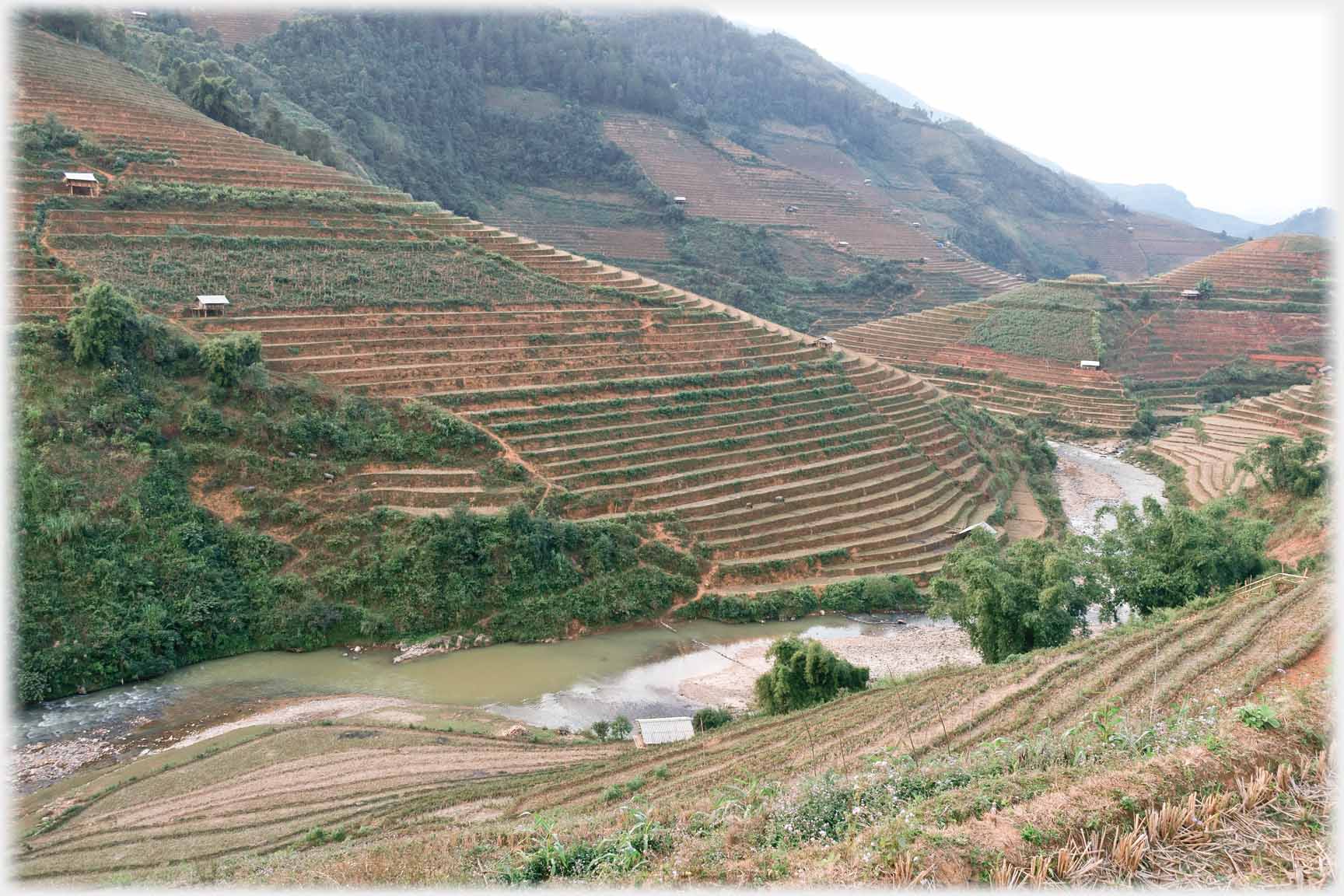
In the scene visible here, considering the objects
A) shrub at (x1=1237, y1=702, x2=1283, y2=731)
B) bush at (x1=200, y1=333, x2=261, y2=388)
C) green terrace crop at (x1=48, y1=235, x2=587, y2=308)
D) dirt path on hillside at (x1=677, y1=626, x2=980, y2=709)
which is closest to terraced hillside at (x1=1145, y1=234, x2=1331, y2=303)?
dirt path on hillside at (x1=677, y1=626, x2=980, y2=709)

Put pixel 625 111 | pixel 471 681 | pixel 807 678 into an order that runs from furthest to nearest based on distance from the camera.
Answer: pixel 625 111, pixel 471 681, pixel 807 678

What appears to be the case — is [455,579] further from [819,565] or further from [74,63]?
[74,63]

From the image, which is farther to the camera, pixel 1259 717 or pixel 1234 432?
pixel 1234 432

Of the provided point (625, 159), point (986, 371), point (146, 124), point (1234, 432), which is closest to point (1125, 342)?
point (986, 371)

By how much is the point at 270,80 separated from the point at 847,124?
2857 inches

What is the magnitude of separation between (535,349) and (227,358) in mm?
9084

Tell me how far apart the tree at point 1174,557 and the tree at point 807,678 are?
20.1ft

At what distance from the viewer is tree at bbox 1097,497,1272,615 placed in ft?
58.6

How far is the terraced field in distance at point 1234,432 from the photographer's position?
34.4 metres

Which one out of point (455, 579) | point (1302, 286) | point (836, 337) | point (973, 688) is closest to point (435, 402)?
point (455, 579)

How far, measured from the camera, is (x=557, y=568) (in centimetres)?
2255

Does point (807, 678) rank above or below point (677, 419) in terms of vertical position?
below

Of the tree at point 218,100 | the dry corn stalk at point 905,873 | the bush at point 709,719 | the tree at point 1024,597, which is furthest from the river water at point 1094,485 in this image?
the tree at point 218,100

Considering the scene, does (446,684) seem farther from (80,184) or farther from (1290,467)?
(1290,467)
